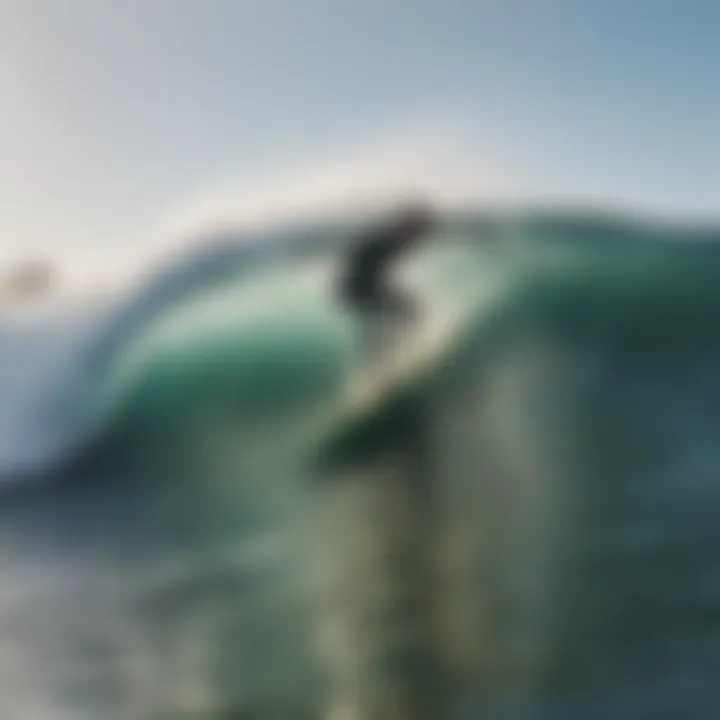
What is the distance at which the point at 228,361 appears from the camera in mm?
1032

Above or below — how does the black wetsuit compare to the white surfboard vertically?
above

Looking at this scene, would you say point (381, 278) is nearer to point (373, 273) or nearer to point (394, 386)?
point (373, 273)

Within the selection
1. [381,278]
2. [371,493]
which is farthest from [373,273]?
[371,493]

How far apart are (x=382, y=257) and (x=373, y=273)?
18 mm

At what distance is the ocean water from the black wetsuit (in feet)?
0.07

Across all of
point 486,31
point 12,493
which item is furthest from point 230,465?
point 486,31

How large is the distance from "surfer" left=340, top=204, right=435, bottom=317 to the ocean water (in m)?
0.02

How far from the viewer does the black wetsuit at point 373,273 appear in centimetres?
103

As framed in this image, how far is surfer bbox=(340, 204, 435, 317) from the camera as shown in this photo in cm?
104

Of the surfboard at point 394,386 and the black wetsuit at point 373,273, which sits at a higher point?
the black wetsuit at point 373,273

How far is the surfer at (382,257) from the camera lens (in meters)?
1.04

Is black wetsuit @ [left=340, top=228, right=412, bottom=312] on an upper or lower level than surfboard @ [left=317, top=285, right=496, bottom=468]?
upper

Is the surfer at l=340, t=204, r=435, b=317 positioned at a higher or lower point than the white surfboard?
higher

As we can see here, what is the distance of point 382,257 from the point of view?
1043 mm
